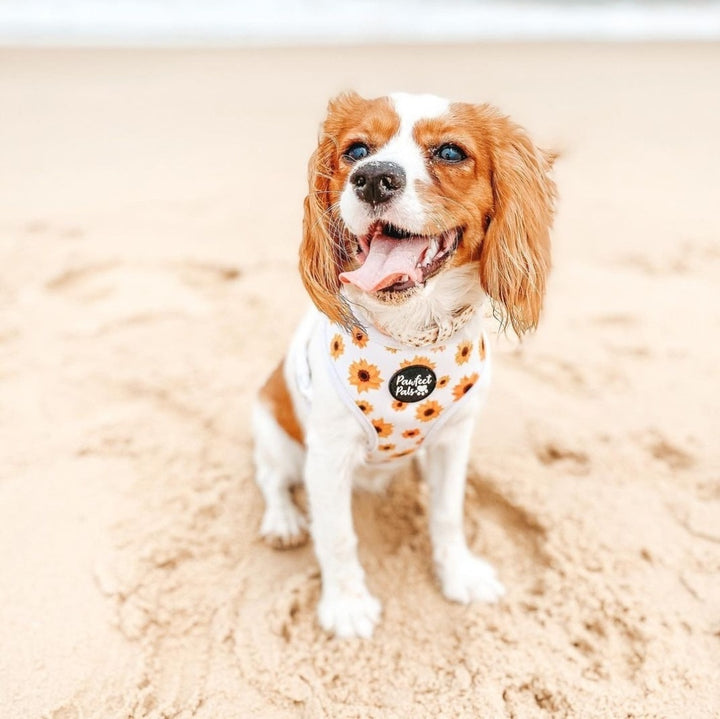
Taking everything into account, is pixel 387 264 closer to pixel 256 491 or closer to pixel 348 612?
pixel 348 612

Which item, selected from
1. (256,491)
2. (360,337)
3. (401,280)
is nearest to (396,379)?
(360,337)

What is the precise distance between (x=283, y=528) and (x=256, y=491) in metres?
0.31

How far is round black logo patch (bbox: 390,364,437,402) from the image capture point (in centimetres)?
220

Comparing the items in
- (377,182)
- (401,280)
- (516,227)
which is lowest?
(401,280)

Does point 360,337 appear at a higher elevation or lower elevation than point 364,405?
higher

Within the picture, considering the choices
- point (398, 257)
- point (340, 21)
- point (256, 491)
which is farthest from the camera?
point (340, 21)

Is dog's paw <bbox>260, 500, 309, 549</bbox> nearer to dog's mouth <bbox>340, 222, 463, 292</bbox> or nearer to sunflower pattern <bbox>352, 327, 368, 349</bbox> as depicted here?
sunflower pattern <bbox>352, 327, 368, 349</bbox>

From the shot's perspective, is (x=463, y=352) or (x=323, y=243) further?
→ (x=463, y=352)

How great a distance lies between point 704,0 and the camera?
13094 mm

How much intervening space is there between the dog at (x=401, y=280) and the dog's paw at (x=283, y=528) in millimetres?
267

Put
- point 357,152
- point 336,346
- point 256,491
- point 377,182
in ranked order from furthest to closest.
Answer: point 256,491
point 336,346
point 357,152
point 377,182

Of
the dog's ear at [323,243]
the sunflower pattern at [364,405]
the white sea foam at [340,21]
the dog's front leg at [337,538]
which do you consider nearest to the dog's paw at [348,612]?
the dog's front leg at [337,538]

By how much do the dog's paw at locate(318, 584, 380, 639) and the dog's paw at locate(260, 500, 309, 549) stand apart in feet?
0.94

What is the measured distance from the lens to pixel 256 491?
3043mm
